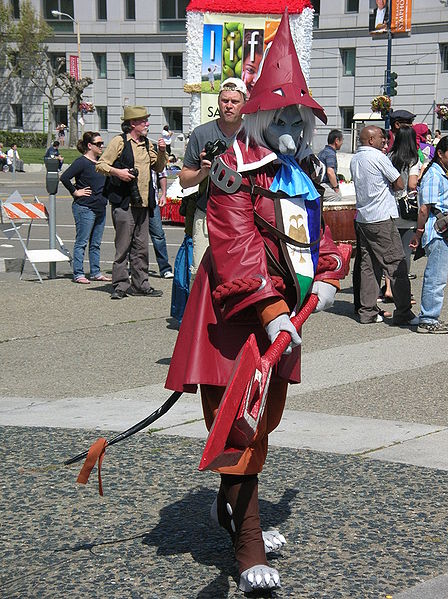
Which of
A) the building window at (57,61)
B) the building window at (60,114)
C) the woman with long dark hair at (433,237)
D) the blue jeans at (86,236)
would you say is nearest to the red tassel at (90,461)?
the woman with long dark hair at (433,237)

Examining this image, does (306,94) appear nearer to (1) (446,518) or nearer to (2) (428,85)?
(1) (446,518)

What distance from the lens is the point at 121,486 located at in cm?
481

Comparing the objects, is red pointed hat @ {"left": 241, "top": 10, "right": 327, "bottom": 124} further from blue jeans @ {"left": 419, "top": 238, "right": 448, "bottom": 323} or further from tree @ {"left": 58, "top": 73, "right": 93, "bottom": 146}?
tree @ {"left": 58, "top": 73, "right": 93, "bottom": 146}

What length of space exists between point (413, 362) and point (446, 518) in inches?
142

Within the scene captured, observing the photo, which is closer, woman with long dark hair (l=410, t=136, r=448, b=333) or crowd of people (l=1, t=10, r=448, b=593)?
crowd of people (l=1, t=10, r=448, b=593)

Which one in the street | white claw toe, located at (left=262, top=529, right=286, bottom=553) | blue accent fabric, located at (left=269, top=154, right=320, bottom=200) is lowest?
the street

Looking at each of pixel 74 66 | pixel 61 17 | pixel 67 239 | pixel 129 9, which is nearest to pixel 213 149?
pixel 67 239

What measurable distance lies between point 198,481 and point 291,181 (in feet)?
5.75

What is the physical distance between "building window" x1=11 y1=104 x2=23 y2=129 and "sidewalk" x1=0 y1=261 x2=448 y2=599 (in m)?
64.1

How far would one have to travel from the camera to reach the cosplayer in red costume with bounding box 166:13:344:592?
370 centimetres

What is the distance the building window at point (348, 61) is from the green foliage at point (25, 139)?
784 inches

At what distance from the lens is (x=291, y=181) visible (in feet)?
12.6

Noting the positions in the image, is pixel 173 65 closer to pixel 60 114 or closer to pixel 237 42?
pixel 60 114

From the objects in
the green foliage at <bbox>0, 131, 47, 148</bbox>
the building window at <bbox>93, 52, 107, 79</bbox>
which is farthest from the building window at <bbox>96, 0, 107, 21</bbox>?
the green foliage at <bbox>0, 131, 47, 148</bbox>
